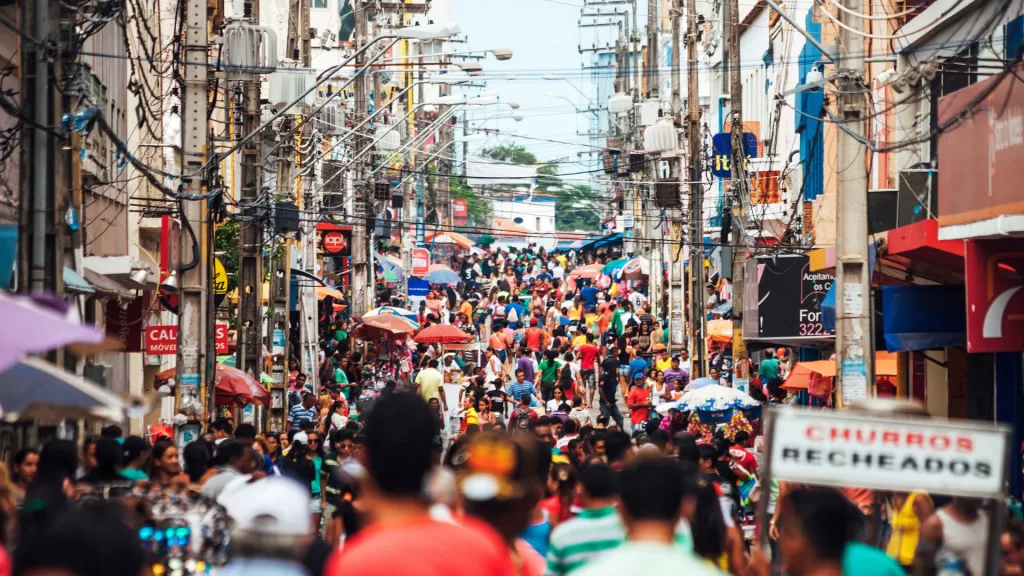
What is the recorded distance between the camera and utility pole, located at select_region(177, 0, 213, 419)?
767 inches

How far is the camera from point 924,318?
20.1 metres

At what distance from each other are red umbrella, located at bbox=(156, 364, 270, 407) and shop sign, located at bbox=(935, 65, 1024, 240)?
33.9 feet

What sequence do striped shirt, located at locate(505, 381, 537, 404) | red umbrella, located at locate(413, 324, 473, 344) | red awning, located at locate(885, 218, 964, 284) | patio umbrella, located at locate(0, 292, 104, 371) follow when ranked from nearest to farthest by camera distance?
patio umbrella, located at locate(0, 292, 104, 371), red awning, located at locate(885, 218, 964, 284), striped shirt, located at locate(505, 381, 537, 404), red umbrella, located at locate(413, 324, 473, 344)

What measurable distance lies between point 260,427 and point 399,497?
970 inches

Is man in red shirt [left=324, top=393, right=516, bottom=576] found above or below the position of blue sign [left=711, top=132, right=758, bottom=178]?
below

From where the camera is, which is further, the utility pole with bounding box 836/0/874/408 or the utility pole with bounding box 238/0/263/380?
the utility pole with bounding box 238/0/263/380

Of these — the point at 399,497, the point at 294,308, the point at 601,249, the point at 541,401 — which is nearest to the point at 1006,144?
the point at 399,497

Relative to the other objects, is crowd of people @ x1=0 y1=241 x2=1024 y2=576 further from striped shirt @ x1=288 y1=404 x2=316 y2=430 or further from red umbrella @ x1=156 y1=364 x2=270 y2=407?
striped shirt @ x1=288 y1=404 x2=316 y2=430

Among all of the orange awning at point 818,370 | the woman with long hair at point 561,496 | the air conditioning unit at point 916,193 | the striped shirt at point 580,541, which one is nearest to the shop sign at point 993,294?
the air conditioning unit at point 916,193

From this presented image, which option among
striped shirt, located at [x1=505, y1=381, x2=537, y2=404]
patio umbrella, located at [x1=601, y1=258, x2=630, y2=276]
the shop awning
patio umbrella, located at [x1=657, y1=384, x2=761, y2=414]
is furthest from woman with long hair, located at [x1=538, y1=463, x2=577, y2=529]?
patio umbrella, located at [x1=601, y1=258, x2=630, y2=276]

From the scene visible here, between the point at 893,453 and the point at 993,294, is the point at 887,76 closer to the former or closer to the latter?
the point at 993,294

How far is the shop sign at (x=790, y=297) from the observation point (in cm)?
2577

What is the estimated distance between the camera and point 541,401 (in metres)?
30.9

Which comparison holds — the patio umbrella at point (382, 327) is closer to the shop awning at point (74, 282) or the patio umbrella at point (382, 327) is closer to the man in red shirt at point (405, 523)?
the shop awning at point (74, 282)
